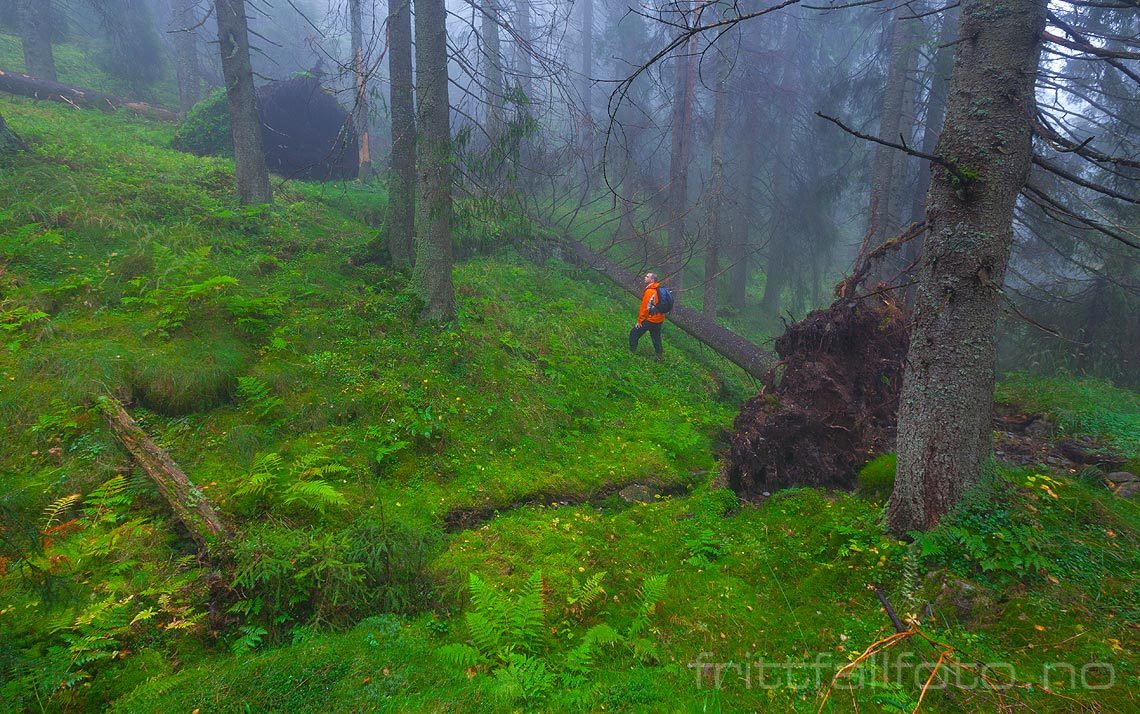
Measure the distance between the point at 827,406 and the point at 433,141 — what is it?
6.68m

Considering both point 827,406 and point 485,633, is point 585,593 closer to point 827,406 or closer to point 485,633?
point 485,633

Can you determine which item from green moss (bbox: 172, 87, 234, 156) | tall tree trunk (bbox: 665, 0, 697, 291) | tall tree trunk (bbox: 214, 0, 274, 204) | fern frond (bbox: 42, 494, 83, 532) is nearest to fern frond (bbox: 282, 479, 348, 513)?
fern frond (bbox: 42, 494, 83, 532)

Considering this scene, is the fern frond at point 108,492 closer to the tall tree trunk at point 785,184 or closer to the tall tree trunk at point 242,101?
the tall tree trunk at point 242,101

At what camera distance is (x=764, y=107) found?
19359mm

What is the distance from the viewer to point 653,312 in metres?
10.8

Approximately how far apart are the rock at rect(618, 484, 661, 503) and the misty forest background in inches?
4.5

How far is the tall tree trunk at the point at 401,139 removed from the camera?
8531 millimetres

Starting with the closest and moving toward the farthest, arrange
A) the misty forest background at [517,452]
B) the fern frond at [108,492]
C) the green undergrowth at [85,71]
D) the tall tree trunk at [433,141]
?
the misty forest background at [517,452], the fern frond at [108,492], the tall tree trunk at [433,141], the green undergrowth at [85,71]

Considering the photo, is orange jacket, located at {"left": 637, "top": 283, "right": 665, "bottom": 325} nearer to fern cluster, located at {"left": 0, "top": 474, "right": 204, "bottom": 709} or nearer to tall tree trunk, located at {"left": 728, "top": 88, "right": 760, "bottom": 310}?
fern cluster, located at {"left": 0, "top": 474, "right": 204, "bottom": 709}

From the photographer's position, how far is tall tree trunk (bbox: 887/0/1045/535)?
149 inches

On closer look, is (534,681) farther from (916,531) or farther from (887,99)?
(887,99)

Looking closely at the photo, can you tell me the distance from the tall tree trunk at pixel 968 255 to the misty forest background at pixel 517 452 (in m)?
0.02

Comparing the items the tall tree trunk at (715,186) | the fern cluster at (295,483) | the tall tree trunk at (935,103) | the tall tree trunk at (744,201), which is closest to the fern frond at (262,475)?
the fern cluster at (295,483)

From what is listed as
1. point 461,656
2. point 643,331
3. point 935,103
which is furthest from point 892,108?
point 461,656
